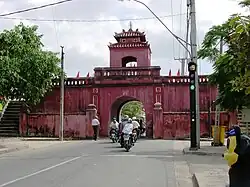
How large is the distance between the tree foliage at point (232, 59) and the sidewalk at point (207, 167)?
7.34ft

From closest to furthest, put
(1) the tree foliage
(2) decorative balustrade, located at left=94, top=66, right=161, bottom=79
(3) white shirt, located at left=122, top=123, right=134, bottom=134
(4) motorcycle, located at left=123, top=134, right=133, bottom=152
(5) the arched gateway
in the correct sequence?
1. (1) the tree foliage
2. (4) motorcycle, located at left=123, top=134, right=133, bottom=152
3. (3) white shirt, located at left=122, top=123, right=134, bottom=134
4. (5) the arched gateway
5. (2) decorative balustrade, located at left=94, top=66, right=161, bottom=79

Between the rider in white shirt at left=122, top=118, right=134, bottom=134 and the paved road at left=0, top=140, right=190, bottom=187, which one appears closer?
the paved road at left=0, top=140, right=190, bottom=187

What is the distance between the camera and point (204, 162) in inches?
672

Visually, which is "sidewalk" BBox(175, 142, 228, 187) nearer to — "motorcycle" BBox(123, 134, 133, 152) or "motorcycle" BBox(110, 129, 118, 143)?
"motorcycle" BBox(123, 134, 133, 152)

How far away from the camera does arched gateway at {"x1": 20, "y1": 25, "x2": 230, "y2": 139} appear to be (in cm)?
3475

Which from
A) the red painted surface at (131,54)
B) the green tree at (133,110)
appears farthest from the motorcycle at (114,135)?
the green tree at (133,110)

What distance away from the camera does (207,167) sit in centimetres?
1527

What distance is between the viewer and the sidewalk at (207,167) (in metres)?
11.5

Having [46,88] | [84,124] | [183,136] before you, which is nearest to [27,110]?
[46,88]

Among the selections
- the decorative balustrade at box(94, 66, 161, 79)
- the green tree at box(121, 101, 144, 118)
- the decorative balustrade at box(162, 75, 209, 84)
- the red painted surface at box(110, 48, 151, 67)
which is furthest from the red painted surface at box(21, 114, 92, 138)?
Answer: the green tree at box(121, 101, 144, 118)

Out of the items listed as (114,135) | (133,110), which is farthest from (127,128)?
(133,110)

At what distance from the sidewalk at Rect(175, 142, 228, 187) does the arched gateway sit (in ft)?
45.1

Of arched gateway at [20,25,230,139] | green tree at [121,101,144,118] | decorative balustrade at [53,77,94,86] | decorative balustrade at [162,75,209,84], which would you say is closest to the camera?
arched gateway at [20,25,230,139]

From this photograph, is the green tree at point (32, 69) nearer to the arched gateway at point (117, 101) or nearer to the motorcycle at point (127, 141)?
the arched gateway at point (117, 101)
